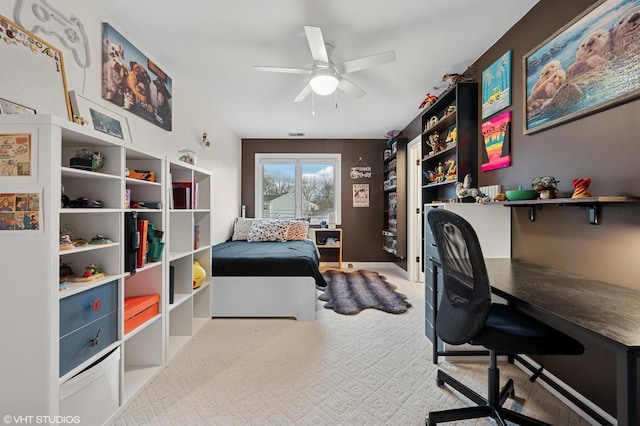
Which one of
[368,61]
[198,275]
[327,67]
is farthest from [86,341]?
[368,61]

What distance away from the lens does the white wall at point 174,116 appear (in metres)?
1.52

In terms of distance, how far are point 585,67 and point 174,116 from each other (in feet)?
10.5

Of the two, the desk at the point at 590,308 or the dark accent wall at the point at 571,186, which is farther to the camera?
the dark accent wall at the point at 571,186

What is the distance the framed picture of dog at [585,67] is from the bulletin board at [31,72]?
285 centimetres

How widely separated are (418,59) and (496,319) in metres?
2.18

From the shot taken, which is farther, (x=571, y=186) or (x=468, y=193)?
(x=468, y=193)

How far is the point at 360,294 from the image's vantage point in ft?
11.5

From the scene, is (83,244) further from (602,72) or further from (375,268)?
(375,268)

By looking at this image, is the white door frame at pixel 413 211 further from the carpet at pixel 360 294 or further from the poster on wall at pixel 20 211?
the poster on wall at pixel 20 211

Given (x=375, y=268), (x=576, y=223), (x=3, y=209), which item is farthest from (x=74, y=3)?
(x=375, y=268)

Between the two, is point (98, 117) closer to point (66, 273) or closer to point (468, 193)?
point (66, 273)

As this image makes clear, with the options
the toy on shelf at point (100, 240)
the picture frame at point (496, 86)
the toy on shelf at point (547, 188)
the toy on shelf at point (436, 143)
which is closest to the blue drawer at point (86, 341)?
the toy on shelf at point (100, 240)

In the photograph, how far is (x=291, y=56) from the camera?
2.38 meters

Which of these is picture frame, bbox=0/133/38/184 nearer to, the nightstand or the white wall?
the white wall
